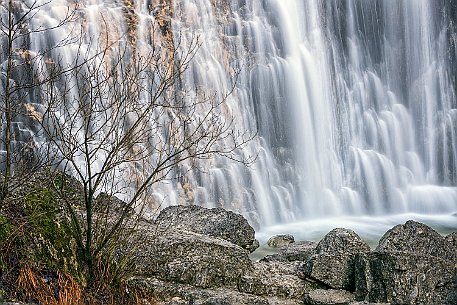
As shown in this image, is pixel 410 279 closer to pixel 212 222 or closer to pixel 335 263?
pixel 335 263

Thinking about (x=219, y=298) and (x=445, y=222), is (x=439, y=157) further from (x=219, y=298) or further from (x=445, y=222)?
(x=219, y=298)

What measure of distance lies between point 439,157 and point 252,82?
806cm

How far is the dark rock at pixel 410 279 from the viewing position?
7379mm

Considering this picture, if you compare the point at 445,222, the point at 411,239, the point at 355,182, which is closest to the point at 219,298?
the point at 411,239

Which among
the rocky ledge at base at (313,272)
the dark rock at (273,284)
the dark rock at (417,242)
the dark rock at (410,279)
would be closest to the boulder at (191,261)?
the rocky ledge at base at (313,272)

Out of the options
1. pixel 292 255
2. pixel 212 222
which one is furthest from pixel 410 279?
pixel 212 222

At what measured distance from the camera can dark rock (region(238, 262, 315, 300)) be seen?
7934 mm

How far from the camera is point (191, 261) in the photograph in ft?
25.4

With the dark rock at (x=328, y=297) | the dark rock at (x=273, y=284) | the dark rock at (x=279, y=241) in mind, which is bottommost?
the dark rock at (x=279, y=241)

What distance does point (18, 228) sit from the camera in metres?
6.63

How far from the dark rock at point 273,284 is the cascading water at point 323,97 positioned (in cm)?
944

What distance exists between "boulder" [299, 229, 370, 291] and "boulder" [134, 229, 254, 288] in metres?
0.88

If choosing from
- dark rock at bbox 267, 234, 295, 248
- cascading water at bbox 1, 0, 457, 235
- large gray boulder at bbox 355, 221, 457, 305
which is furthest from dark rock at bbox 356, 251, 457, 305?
cascading water at bbox 1, 0, 457, 235

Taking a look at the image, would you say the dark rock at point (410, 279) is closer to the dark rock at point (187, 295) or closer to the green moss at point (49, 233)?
the dark rock at point (187, 295)
